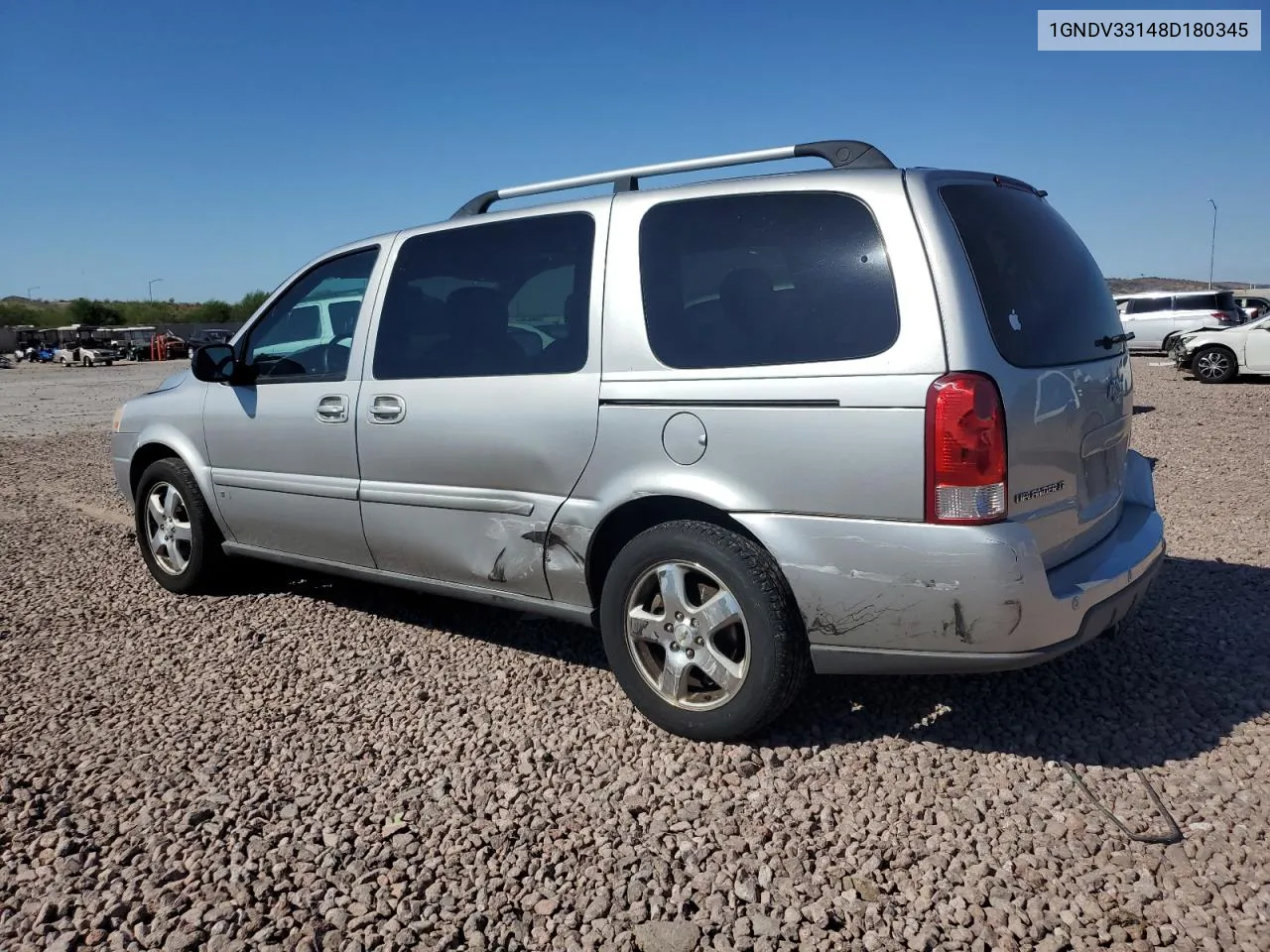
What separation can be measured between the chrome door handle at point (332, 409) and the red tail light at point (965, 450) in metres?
2.65

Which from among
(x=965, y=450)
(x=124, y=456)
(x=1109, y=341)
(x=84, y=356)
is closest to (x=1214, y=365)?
(x=1109, y=341)

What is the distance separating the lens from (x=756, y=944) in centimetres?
246

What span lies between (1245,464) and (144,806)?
355 inches

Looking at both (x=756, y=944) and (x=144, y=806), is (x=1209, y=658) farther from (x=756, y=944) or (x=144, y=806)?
(x=144, y=806)

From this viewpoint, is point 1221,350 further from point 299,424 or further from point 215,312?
point 215,312

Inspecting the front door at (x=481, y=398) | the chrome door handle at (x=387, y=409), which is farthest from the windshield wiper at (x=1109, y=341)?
the chrome door handle at (x=387, y=409)

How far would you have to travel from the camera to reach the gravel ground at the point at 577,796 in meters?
2.56

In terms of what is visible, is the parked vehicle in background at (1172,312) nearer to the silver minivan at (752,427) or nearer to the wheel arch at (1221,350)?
the wheel arch at (1221,350)

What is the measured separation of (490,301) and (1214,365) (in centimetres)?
1853

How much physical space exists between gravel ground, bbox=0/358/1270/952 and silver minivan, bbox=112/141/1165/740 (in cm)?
41

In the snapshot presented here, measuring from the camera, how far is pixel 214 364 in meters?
4.97

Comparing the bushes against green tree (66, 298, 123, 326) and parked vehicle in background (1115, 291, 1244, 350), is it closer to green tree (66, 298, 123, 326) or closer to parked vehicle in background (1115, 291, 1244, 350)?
green tree (66, 298, 123, 326)

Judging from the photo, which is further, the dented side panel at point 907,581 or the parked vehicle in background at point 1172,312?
the parked vehicle in background at point 1172,312

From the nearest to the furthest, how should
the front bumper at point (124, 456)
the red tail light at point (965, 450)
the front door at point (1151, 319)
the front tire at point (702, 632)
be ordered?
1. the red tail light at point (965, 450)
2. the front tire at point (702, 632)
3. the front bumper at point (124, 456)
4. the front door at point (1151, 319)
